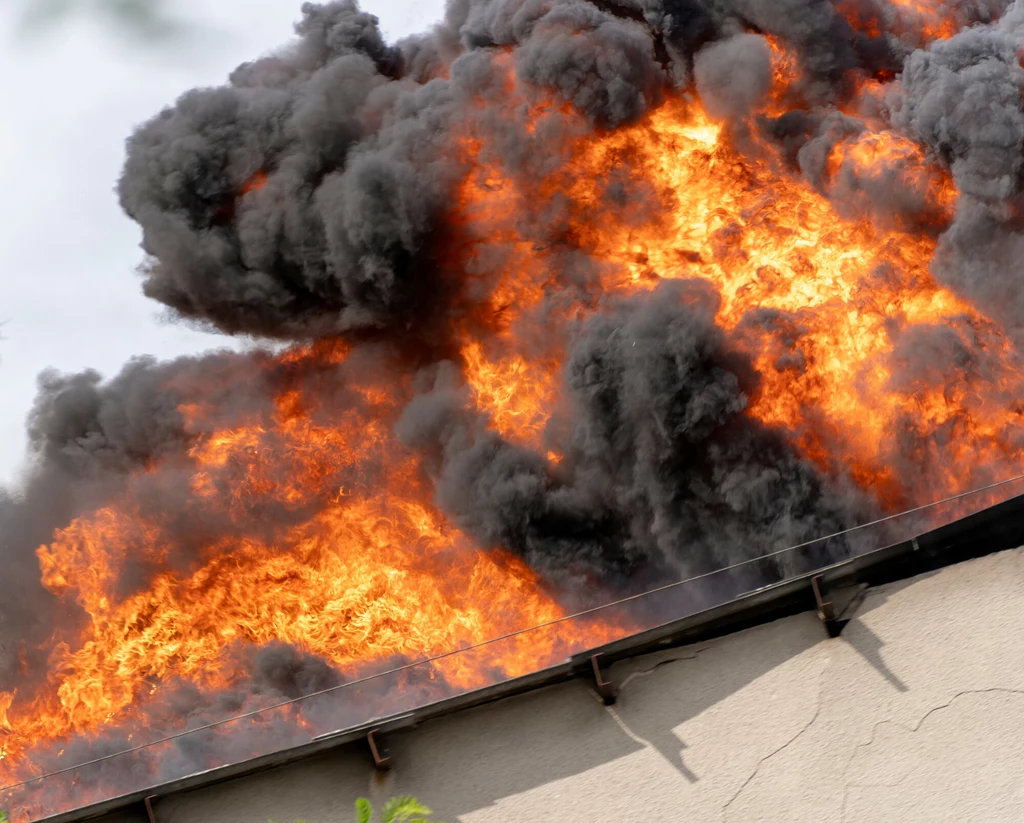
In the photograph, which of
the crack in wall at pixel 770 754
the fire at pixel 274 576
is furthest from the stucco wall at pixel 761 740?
the fire at pixel 274 576

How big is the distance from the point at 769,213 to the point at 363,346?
7183 mm

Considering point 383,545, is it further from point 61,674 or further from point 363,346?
point 61,674

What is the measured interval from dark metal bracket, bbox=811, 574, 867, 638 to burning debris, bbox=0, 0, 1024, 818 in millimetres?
6162

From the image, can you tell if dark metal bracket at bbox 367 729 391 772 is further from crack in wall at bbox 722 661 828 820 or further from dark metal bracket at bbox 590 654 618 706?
crack in wall at bbox 722 661 828 820

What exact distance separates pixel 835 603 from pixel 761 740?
1.27 meters

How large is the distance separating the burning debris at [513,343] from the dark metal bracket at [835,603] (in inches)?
243

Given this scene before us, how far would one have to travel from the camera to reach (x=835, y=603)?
8.23 m

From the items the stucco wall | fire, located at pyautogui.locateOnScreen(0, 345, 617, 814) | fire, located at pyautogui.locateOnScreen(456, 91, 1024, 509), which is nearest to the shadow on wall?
the stucco wall

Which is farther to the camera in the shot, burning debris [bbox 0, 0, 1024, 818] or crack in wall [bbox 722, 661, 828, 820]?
burning debris [bbox 0, 0, 1024, 818]

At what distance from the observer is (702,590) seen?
11.8m

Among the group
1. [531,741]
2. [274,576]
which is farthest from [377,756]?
[274,576]

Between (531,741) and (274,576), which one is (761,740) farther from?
(274,576)

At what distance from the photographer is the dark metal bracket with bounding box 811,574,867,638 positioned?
815 centimetres

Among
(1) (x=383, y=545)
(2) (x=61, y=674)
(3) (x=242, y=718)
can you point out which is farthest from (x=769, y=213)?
(2) (x=61, y=674)
